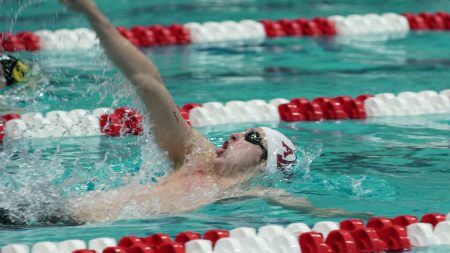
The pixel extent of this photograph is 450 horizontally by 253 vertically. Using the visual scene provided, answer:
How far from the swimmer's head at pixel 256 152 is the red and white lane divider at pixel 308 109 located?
5.61ft

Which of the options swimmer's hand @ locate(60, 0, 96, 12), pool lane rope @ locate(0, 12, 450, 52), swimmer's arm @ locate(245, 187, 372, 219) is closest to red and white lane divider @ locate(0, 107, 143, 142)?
swimmer's arm @ locate(245, 187, 372, 219)

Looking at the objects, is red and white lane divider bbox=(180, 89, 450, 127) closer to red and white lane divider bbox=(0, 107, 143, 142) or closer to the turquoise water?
the turquoise water

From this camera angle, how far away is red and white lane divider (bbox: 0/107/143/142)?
5559 mm

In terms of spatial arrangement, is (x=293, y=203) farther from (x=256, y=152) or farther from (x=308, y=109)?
(x=308, y=109)

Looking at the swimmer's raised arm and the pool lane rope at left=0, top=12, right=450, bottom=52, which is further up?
the pool lane rope at left=0, top=12, right=450, bottom=52

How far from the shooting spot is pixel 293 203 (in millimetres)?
4008

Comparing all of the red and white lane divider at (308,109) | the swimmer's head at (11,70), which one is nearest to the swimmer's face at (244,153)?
the red and white lane divider at (308,109)

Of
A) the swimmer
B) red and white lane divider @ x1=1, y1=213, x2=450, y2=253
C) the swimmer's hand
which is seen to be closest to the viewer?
red and white lane divider @ x1=1, y1=213, x2=450, y2=253

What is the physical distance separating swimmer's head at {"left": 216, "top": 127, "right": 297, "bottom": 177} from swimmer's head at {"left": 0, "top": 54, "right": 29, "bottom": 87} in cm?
231

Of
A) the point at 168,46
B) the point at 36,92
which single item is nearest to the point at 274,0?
the point at 168,46

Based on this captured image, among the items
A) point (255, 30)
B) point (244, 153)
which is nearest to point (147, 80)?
point (244, 153)

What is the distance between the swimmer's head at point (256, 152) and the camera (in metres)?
4.15

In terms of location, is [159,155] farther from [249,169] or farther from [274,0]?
[274,0]

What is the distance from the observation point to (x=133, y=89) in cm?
395
